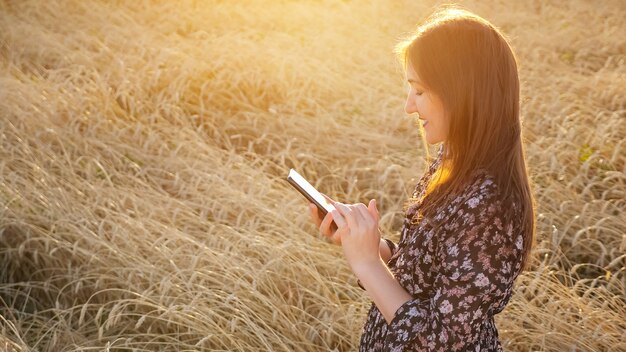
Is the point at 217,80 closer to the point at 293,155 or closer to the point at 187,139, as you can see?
the point at 187,139

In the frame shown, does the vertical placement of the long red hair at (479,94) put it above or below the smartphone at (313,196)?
above

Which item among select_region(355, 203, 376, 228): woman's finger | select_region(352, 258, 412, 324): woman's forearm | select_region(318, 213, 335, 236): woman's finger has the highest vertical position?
select_region(355, 203, 376, 228): woman's finger

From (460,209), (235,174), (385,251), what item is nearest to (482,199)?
(460,209)

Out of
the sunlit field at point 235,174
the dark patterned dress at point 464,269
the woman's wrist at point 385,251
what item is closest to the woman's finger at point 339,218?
the dark patterned dress at point 464,269

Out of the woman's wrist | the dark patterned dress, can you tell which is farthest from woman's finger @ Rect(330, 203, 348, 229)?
the woman's wrist

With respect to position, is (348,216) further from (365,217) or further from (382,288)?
(382,288)

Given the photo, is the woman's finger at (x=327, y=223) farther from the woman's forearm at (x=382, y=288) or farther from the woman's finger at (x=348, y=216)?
the woman's forearm at (x=382, y=288)

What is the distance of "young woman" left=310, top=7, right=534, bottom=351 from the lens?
145 centimetres

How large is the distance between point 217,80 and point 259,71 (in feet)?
1.01

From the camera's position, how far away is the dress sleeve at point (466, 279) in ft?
4.71

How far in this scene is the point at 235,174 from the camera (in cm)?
405

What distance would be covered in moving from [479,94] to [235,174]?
2639mm

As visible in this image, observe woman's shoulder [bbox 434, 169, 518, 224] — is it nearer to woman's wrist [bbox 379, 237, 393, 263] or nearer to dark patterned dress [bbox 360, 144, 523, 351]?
dark patterned dress [bbox 360, 144, 523, 351]

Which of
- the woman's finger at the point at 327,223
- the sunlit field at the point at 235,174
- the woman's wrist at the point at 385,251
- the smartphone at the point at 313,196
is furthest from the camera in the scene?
the sunlit field at the point at 235,174
